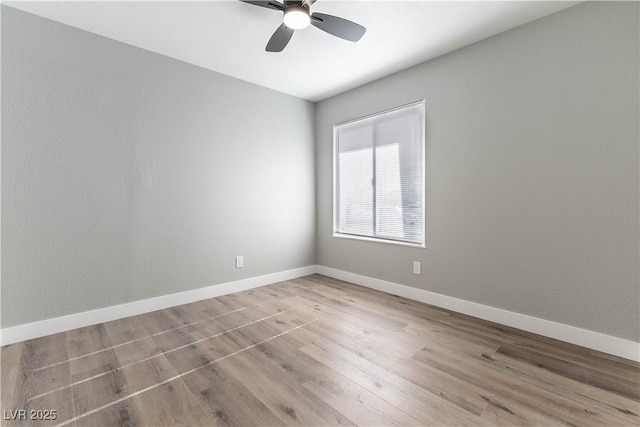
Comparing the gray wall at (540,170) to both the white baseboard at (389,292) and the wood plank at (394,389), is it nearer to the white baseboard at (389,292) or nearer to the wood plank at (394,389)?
the white baseboard at (389,292)

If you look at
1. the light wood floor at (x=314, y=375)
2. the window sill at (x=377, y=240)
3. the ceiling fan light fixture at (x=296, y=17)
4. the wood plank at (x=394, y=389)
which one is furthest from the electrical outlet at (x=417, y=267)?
the ceiling fan light fixture at (x=296, y=17)

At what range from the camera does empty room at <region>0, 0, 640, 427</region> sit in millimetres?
1652

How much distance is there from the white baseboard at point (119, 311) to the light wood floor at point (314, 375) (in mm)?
101

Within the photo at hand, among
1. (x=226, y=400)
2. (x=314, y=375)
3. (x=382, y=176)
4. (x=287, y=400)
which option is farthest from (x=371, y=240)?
(x=226, y=400)

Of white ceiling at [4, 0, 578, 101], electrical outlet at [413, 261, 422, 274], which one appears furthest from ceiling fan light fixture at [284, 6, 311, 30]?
electrical outlet at [413, 261, 422, 274]

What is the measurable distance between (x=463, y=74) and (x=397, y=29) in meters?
0.82

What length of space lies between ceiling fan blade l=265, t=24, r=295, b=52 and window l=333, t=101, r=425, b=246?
1567 mm

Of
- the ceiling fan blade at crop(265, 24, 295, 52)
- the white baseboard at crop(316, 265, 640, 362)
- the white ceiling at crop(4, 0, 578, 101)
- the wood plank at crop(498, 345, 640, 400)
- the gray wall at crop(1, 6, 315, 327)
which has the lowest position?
the wood plank at crop(498, 345, 640, 400)

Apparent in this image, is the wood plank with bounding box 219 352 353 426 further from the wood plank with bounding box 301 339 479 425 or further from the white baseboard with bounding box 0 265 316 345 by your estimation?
the white baseboard with bounding box 0 265 316 345

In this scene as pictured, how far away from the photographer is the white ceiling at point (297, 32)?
2.15m

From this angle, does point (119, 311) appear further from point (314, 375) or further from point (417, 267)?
point (417, 267)

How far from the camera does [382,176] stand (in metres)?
3.52

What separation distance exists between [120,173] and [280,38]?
190cm

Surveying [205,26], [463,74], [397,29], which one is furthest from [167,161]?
[463,74]
